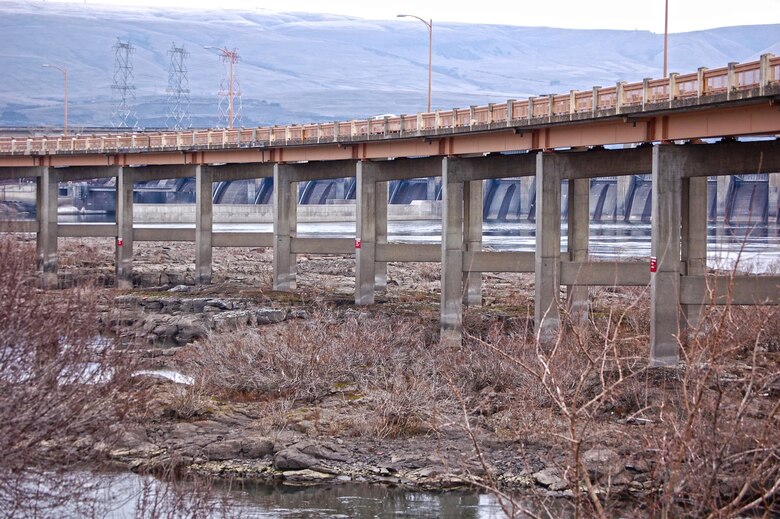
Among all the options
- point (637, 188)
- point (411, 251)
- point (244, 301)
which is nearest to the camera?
point (411, 251)

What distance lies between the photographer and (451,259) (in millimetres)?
45719

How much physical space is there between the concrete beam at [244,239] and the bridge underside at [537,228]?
0.29 feet

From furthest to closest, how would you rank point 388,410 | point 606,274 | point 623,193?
1. point 623,193
2. point 606,274
3. point 388,410

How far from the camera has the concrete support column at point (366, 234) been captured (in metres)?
53.7

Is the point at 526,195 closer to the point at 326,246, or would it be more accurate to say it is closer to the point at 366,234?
the point at 326,246

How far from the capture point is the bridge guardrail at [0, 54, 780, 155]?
3005cm

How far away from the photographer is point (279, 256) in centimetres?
6088

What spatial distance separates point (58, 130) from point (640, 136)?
125975mm

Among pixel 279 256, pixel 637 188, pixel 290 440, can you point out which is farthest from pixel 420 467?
pixel 637 188

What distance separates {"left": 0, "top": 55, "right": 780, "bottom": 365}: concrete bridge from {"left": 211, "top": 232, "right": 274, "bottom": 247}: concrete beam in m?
0.13

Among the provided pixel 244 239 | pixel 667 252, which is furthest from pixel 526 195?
pixel 667 252

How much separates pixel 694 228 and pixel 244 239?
31.0 metres

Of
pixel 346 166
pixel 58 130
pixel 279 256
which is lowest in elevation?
pixel 279 256

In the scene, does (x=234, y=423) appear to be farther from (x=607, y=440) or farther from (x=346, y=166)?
(x=346, y=166)
